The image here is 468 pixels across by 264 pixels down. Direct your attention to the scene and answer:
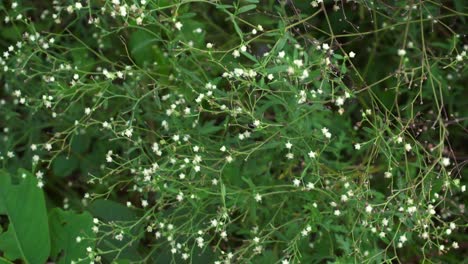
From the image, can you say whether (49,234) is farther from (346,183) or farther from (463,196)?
(463,196)

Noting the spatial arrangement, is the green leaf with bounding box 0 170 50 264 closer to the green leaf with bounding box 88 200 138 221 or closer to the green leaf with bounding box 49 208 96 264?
the green leaf with bounding box 49 208 96 264

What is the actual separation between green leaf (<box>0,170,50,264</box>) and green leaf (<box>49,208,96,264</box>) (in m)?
0.09

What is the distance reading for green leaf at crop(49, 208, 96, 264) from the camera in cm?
354

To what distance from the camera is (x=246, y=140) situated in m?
3.47

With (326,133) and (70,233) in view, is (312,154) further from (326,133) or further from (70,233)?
(70,233)

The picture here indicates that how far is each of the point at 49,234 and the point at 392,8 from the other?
2.25 meters

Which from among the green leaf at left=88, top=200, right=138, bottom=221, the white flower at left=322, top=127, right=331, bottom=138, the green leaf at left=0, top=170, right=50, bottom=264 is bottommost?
the green leaf at left=88, top=200, right=138, bottom=221

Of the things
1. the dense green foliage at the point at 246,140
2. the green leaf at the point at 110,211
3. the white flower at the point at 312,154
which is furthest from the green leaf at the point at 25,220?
the white flower at the point at 312,154

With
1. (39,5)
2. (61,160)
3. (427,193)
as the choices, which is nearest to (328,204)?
(427,193)

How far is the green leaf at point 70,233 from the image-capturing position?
11.6 ft

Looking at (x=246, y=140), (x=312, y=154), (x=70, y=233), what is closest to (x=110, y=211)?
(x=70, y=233)

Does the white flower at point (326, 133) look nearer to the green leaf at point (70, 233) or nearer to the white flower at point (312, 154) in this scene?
the white flower at point (312, 154)

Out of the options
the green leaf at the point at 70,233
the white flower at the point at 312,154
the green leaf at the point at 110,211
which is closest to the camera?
the white flower at the point at 312,154

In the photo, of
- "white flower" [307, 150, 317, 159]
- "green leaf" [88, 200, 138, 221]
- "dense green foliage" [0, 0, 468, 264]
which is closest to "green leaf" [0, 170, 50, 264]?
"dense green foliage" [0, 0, 468, 264]
